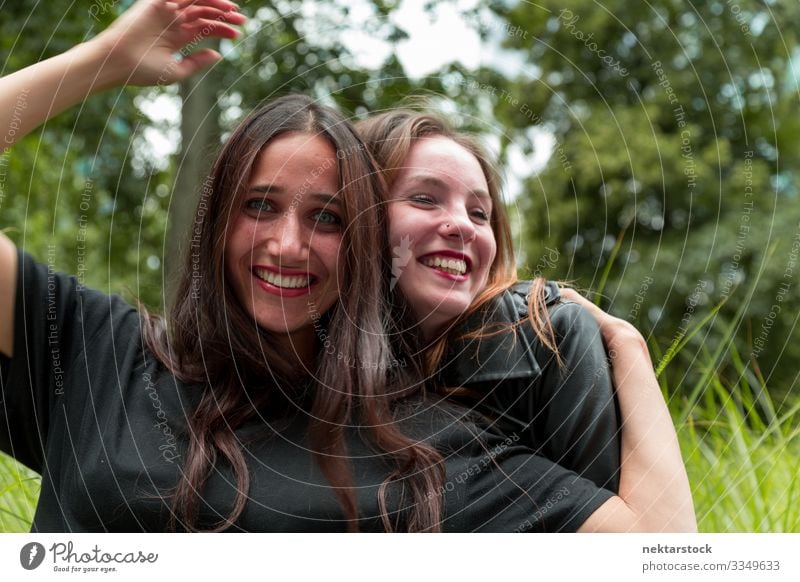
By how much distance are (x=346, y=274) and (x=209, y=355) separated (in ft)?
0.66

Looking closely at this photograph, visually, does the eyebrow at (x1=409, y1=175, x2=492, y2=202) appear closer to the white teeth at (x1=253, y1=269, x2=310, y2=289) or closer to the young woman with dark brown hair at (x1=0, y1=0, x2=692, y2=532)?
the young woman with dark brown hair at (x1=0, y1=0, x2=692, y2=532)

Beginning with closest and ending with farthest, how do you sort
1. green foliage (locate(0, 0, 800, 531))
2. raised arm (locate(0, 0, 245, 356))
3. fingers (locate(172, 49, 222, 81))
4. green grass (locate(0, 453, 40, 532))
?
raised arm (locate(0, 0, 245, 356)) < fingers (locate(172, 49, 222, 81)) < green grass (locate(0, 453, 40, 532)) < green foliage (locate(0, 0, 800, 531))

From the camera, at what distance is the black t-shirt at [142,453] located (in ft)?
3.26

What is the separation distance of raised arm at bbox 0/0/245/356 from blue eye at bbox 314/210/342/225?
24 centimetres

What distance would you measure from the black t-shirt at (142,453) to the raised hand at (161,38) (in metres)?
0.25

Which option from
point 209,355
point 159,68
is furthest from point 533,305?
point 159,68

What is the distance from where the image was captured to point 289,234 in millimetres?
1022

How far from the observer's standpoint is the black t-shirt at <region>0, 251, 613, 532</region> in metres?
0.99

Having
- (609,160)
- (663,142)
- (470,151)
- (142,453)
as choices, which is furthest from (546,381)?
(663,142)

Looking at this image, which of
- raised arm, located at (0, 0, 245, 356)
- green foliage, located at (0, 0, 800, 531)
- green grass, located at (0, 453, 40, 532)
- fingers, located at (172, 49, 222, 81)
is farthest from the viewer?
green foliage, located at (0, 0, 800, 531)

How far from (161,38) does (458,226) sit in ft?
1.38
